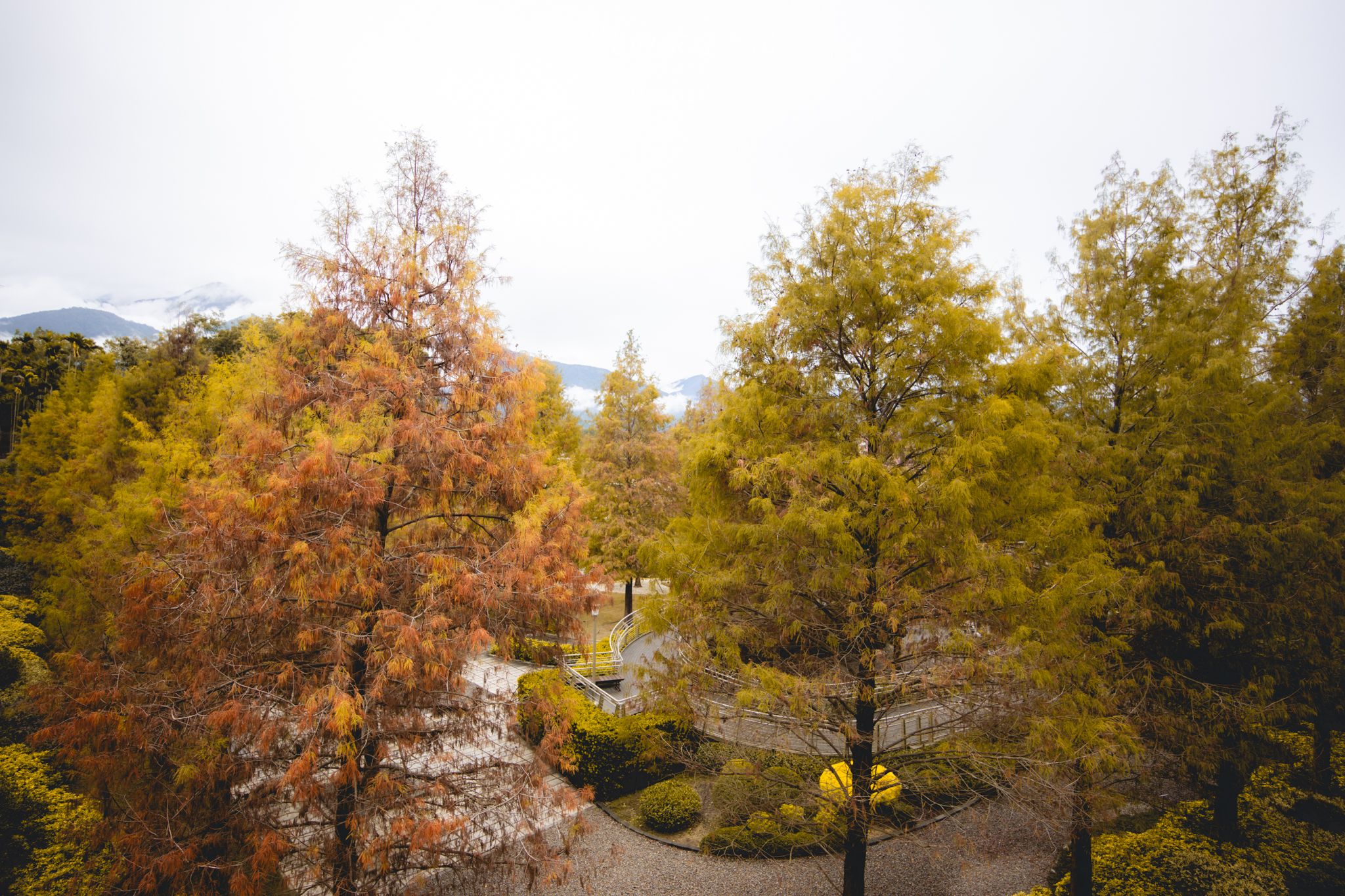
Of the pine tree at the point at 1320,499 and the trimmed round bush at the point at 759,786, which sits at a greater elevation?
the pine tree at the point at 1320,499

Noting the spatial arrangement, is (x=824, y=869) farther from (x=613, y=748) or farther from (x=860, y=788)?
(x=613, y=748)

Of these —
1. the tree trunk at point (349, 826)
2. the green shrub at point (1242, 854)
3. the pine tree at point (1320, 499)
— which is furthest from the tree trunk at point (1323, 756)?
the tree trunk at point (349, 826)

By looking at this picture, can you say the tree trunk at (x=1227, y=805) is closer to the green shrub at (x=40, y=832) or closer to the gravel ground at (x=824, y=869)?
the gravel ground at (x=824, y=869)

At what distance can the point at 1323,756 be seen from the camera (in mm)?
12250

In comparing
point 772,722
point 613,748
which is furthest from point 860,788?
point 613,748

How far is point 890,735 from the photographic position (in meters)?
14.5

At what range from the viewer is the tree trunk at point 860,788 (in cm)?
732

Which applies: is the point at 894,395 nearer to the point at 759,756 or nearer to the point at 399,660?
the point at 399,660

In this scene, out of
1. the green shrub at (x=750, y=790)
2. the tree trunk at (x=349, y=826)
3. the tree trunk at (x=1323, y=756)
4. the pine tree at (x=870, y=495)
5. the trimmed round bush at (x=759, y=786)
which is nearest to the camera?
the tree trunk at (x=349, y=826)

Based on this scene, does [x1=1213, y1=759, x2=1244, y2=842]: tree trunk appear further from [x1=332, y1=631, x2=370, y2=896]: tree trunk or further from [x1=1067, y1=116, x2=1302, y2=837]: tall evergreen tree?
[x1=332, y1=631, x2=370, y2=896]: tree trunk

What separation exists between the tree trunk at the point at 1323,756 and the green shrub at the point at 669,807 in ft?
41.2

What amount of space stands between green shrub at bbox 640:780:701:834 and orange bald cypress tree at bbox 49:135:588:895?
4.92m

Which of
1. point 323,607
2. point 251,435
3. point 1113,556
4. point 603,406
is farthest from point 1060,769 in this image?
point 603,406

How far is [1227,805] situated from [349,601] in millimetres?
14960
